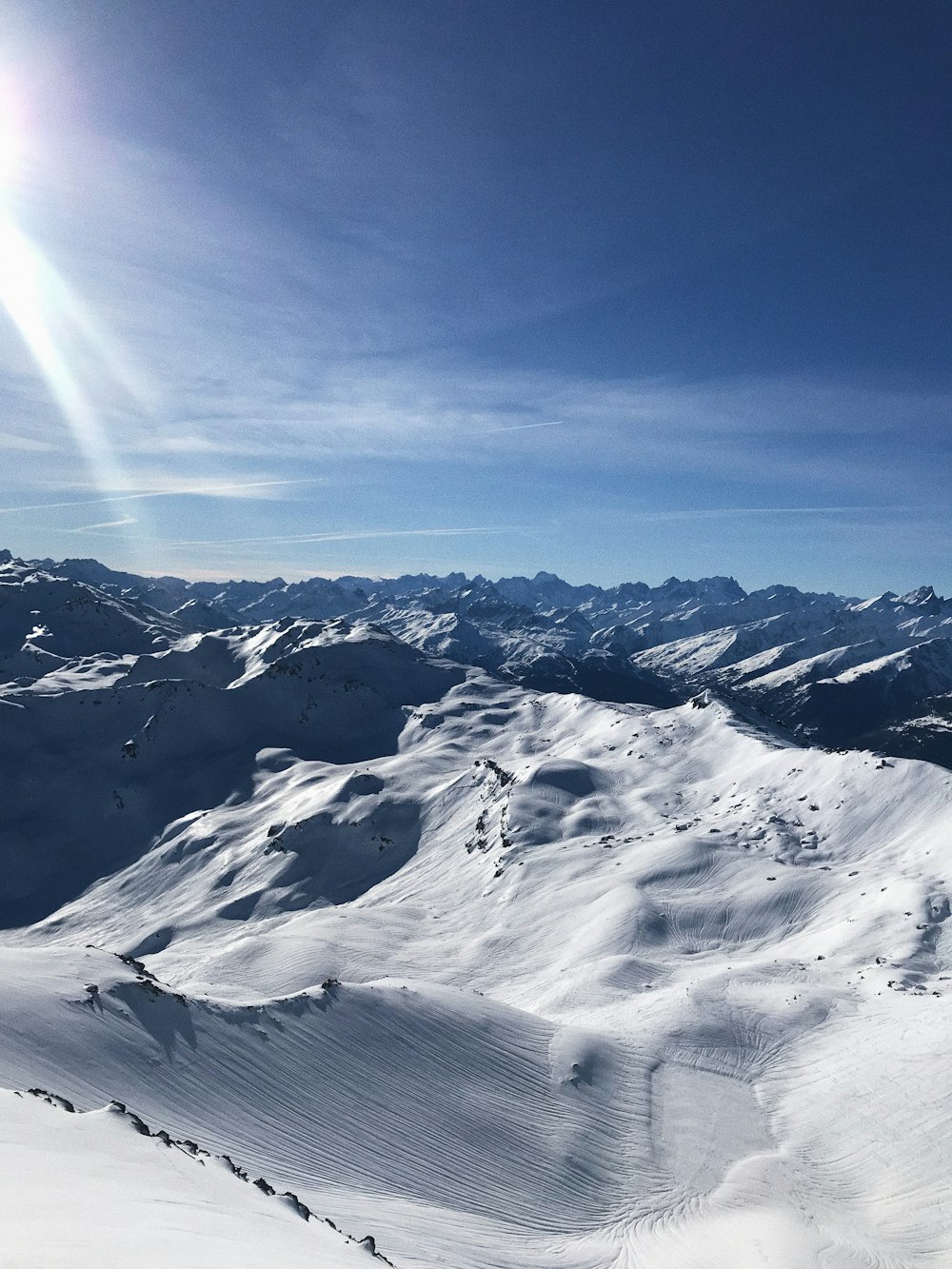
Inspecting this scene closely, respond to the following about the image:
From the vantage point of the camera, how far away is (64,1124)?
2534cm

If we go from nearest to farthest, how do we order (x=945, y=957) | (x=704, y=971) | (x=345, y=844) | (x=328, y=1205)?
1. (x=328, y=1205)
2. (x=945, y=957)
3. (x=704, y=971)
4. (x=345, y=844)

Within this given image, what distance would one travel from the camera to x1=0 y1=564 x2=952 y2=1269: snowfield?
2833 centimetres

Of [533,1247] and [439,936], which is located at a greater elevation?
[533,1247]

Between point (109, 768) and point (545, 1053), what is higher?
point (545, 1053)

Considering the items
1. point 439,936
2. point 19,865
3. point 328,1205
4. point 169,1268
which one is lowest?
point 19,865

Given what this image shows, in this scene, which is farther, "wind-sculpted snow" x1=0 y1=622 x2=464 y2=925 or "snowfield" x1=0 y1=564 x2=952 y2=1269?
"wind-sculpted snow" x1=0 y1=622 x2=464 y2=925

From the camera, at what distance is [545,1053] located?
159ft

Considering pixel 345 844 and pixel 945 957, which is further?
pixel 345 844

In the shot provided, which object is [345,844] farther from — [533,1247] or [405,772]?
[533,1247]

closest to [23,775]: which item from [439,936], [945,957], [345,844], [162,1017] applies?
[345,844]

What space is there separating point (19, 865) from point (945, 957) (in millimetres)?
162056

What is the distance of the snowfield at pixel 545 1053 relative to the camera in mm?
28328

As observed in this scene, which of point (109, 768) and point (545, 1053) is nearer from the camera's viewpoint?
point (545, 1053)

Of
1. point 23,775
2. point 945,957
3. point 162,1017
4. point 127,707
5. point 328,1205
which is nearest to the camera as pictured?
point 328,1205
